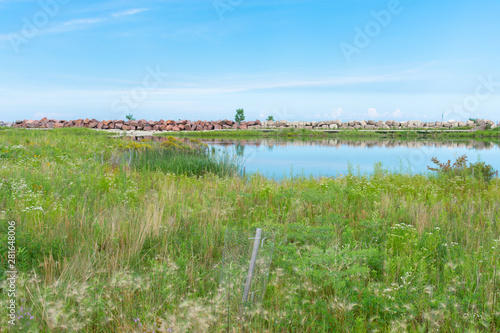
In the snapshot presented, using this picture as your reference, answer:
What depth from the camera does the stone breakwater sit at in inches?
1497

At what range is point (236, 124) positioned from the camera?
39156 millimetres

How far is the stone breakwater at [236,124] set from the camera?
1497 inches

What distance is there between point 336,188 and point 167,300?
16.2 feet

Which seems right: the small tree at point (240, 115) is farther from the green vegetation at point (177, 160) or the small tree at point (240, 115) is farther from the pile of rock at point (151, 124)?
the green vegetation at point (177, 160)

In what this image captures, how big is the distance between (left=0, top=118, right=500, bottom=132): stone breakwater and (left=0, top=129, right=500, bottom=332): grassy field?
30659 millimetres

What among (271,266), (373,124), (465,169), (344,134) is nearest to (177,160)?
(271,266)

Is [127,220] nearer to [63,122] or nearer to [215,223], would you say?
[215,223]

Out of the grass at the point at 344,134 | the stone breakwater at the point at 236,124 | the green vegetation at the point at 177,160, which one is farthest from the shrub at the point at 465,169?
the stone breakwater at the point at 236,124

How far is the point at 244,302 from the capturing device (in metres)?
3.03

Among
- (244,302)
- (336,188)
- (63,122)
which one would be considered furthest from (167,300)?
(63,122)

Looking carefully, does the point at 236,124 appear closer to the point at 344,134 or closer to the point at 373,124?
the point at 344,134

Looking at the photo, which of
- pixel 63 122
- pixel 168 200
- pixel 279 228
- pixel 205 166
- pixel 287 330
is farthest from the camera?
pixel 63 122

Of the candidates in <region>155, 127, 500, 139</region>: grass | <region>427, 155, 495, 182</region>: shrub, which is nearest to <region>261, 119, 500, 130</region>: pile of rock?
<region>155, 127, 500, 139</region>: grass

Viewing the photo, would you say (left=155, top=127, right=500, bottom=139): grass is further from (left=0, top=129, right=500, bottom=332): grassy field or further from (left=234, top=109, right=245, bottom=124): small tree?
(left=0, top=129, right=500, bottom=332): grassy field
